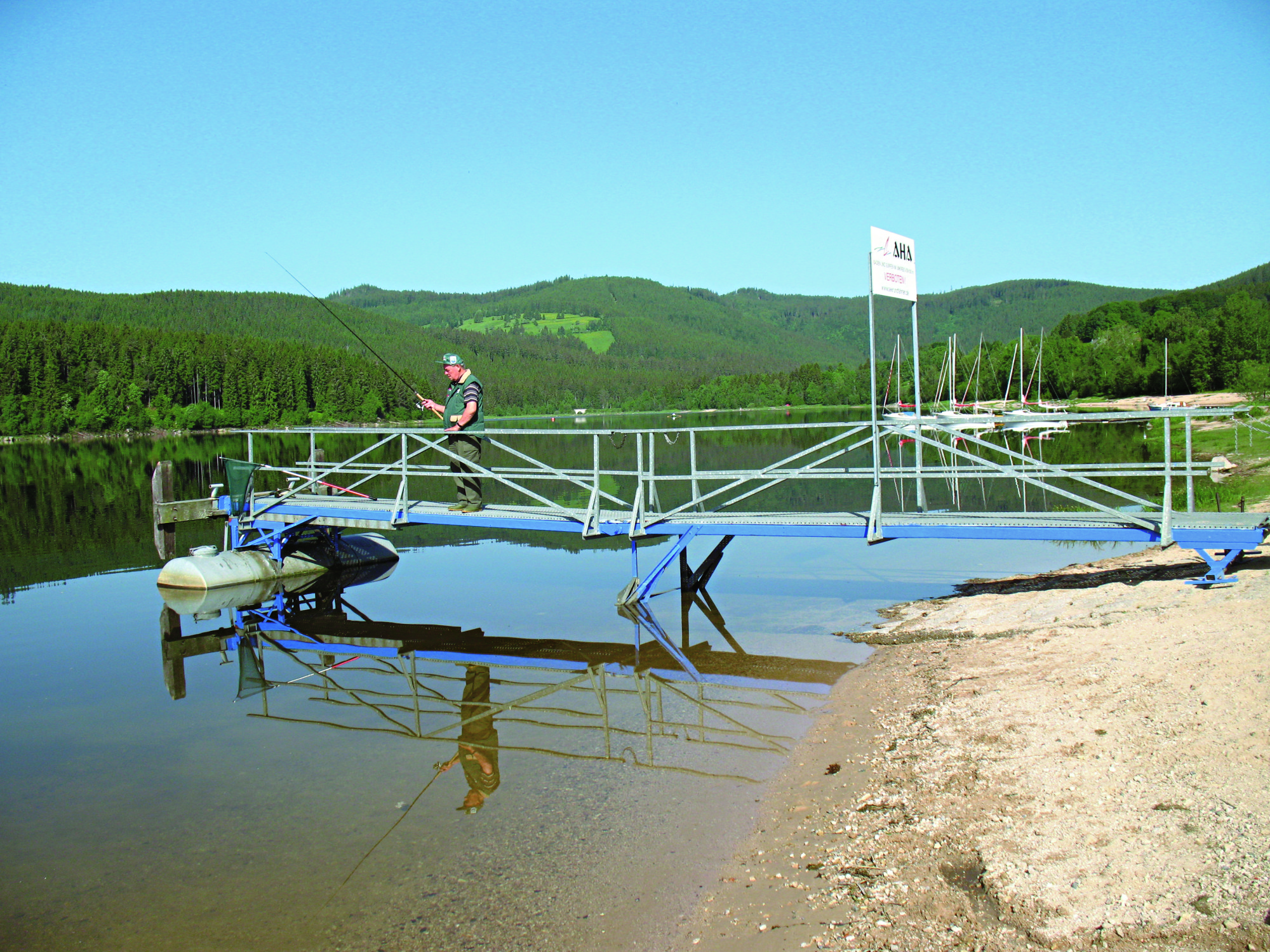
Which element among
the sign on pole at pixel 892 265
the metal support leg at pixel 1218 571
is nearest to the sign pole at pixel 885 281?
the sign on pole at pixel 892 265

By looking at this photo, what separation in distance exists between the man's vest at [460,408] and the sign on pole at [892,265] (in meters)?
4.99

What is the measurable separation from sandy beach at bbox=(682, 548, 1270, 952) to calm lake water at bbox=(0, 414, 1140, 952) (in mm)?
492

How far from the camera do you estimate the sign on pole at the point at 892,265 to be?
10.3m

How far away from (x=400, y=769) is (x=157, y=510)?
993 cm

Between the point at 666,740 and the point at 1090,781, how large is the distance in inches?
129

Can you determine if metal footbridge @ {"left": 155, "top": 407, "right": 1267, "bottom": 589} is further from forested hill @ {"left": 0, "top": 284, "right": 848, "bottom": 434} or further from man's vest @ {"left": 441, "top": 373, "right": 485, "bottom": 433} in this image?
forested hill @ {"left": 0, "top": 284, "right": 848, "bottom": 434}

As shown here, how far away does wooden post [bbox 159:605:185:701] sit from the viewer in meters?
9.69

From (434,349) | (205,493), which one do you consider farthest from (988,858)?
(434,349)

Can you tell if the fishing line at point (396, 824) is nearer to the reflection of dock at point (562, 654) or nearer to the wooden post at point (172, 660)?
the reflection of dock at point (562, 654)

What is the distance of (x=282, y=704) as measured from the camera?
9.01 m

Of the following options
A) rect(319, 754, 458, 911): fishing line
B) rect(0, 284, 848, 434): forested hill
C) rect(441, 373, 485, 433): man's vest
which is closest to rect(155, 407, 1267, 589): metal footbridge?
rect(441, 373, 485, 433): man's vest

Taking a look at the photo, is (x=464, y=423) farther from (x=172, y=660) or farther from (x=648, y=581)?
(x=172, y=660)

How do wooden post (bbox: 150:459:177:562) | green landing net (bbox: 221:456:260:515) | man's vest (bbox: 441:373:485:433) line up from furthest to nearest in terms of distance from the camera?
wooden post (bbox: 150:459:177:562)
green landing net (bbox: 221:456:260:515)
man's vest (bbox: 441:373:485:433)

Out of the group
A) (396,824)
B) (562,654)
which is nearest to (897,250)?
(562,654)
